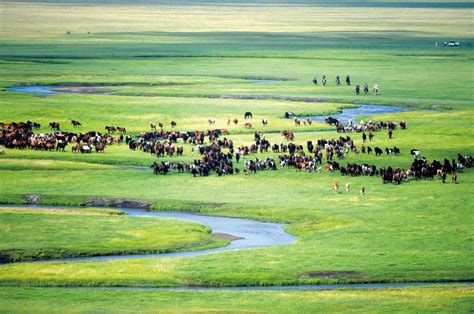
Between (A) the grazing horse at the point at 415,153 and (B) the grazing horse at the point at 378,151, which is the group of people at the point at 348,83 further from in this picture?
(A) the grazing horse at the point at 415,153

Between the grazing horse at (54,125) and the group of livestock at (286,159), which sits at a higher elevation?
the grazing horse at (54,125)

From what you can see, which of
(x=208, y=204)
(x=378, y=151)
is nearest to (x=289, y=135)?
(x=378, y=151)

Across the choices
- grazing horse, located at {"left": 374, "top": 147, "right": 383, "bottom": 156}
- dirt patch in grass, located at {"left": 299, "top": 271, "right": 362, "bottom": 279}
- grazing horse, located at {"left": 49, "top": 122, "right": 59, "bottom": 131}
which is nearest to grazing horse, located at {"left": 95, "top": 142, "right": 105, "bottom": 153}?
grazing horse, located at {"left": 49, "top": 122, "right": 59, "bottom": 131}

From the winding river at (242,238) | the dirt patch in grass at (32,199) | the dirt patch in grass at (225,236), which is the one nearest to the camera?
the winding river at (242,238)

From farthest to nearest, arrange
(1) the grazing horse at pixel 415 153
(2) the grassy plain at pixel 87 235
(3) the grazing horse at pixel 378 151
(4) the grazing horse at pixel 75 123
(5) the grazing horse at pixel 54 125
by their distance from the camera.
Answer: (4) the grazing horse at pixel 75 123 → (5) the grazing horse at pixel 54 125 → (3) the grazing horse at pixel 378 151 → (1) the grazing horse at pixel 415 153 → (2) the grassy plain at pixel 87 235

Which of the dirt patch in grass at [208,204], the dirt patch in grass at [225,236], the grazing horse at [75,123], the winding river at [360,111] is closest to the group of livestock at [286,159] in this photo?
the dirt patch in grass at [208,204]

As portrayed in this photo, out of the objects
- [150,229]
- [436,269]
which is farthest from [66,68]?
[436,269]

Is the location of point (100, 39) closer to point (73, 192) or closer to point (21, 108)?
point (21, 108)

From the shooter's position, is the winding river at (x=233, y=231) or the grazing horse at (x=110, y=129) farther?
the grazing horse at (x=110, y=129)

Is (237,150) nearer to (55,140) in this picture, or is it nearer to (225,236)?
(55,140)

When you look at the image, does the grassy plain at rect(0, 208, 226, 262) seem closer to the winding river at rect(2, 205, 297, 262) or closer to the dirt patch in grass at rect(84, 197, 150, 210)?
the winding river at rect(2, 205, 297, 262)
